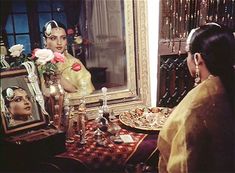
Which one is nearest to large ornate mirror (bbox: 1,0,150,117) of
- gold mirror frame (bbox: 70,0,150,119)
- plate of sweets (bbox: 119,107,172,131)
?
gold mirror frame (bbox: 70,0,150,119)

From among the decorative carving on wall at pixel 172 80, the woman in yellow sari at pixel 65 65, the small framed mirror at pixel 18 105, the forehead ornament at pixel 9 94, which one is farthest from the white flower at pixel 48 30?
the decorative carving on wall at pixel 172 80

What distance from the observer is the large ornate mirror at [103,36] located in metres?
1.83

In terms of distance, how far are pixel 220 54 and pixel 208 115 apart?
275mm

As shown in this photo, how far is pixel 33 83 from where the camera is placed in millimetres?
1710

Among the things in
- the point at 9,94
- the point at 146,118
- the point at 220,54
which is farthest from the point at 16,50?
the point at 220,54

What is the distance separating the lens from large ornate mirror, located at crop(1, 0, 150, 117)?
183 centimetres

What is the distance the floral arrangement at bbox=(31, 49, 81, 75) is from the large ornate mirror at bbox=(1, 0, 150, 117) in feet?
0.50

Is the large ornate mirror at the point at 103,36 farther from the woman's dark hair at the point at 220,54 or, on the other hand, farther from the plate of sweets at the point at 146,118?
the woman's dark hair at the point at 220,54

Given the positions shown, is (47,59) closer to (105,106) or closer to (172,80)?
(105,106)

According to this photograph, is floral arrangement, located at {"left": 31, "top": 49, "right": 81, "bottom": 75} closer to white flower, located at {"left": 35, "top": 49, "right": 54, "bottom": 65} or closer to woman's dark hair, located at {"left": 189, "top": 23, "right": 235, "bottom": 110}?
white flower, located at {"left": 35, "top": 49, "right": 54, "bottom": 65}

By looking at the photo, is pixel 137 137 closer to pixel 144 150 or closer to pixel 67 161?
pixel 144 150

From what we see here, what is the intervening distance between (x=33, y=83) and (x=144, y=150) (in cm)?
73

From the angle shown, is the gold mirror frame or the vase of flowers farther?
the gold mirror frame

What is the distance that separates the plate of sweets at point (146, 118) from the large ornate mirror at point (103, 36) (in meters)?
0.10
